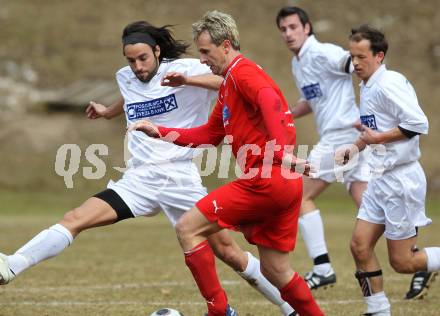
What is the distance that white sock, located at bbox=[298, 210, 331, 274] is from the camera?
349 inches

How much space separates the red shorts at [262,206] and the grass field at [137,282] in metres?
1.53

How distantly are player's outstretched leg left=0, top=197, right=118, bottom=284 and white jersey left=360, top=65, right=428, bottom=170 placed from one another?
1.97 metres

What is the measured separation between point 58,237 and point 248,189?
145 centimetres

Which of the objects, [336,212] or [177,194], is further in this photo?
[336,212]

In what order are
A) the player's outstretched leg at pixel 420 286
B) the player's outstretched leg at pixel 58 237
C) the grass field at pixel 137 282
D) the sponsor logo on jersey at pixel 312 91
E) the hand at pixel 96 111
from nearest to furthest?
1. the player's outstretched leg at pixel 58 237
2. the hand at pixel 96 111
3. the grass field at pixel 137 282
4. the player's outstretched leg at pixel 420 286
5. the sponsor logo on jersey at pixel 312 91

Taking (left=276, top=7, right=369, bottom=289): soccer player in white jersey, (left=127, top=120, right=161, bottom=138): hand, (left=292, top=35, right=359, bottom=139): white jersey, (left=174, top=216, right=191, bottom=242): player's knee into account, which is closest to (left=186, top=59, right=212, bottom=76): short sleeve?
(left=127, top=120, right=161, bottom=138): hand

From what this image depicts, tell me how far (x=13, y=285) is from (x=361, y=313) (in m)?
3.30

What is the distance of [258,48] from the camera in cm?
2620

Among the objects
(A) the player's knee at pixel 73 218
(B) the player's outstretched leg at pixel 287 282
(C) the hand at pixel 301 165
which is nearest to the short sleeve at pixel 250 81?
(C) the hand at pixel 301 165

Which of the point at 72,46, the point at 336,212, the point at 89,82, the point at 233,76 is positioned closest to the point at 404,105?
the point at 233,76

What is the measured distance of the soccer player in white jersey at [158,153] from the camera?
6.52m

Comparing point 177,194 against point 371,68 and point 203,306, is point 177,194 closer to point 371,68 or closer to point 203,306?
point 203,306

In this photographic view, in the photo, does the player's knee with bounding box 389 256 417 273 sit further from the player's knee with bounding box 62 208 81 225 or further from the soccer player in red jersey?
the player's knee with bounding box 62 208 81 225

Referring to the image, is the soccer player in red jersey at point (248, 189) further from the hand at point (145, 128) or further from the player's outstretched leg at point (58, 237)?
the player's outstretched leg at point (58, 237)
